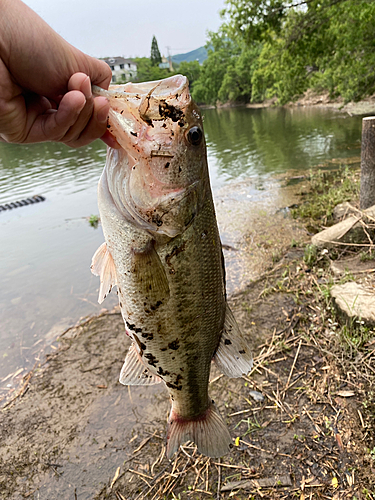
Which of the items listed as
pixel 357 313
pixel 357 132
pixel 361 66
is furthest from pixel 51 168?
pixel 357 313

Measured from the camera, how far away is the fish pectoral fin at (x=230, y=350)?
2.01 m

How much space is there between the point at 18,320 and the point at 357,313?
5.72m

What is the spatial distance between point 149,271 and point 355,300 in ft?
10.2

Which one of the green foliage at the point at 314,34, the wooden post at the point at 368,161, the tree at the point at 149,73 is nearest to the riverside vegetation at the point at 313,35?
the green foliage at the point at 314,34

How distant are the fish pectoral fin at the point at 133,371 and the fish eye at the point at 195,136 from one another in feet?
4.36

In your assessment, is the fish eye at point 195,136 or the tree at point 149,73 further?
the tree at point 149,73

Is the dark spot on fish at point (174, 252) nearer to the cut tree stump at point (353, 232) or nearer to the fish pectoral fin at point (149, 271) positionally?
the fish pectoral fin at point (149, 271)

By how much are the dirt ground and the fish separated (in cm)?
123

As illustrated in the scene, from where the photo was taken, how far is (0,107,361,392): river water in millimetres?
5828

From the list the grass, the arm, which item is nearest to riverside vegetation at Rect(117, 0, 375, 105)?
the grass

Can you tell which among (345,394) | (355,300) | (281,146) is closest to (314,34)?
(281,146)

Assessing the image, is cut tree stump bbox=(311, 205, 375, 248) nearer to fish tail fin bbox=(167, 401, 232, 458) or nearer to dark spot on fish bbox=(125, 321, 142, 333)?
fish tail fin bbox=(167, 401, 232, 458)

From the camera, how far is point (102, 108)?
1441mm

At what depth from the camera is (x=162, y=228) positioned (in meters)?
1.63
